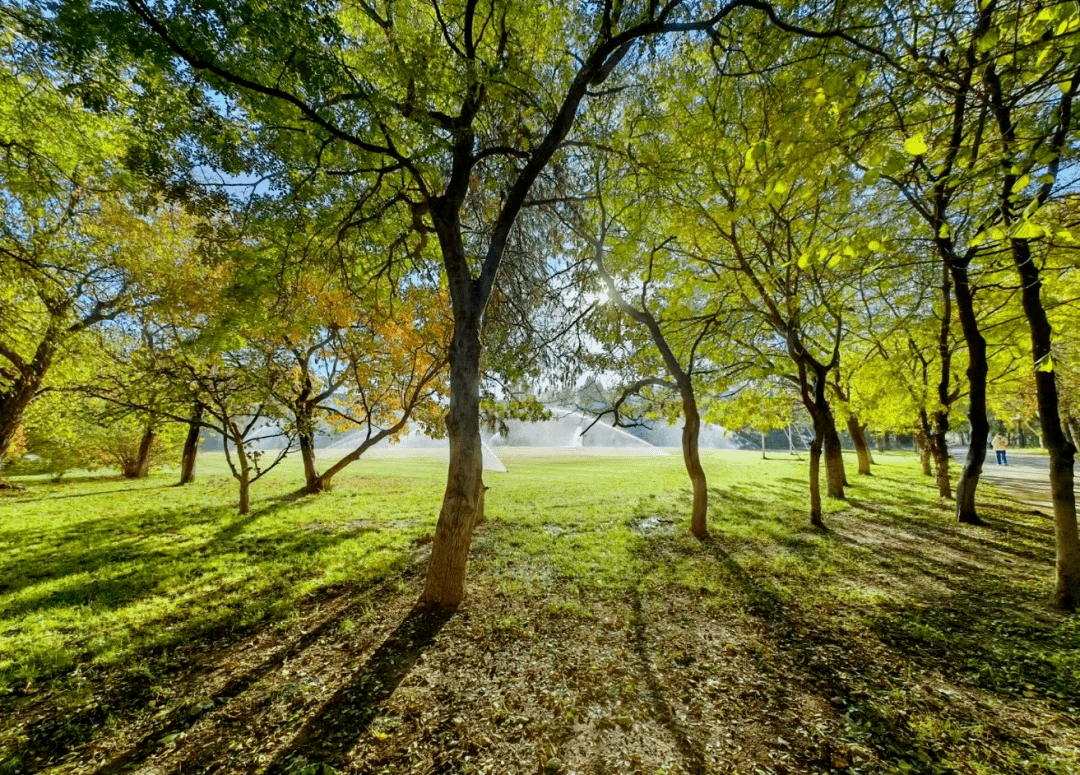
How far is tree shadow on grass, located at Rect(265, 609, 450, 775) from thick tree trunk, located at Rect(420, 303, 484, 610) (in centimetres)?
47

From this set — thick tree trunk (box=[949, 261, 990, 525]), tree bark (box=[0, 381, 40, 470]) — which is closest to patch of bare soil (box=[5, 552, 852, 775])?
thick tree trunk (box=[949, 261, 990, 525])

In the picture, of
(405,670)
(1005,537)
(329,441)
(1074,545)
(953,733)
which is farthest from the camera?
(329,441)

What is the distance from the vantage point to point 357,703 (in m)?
3.47

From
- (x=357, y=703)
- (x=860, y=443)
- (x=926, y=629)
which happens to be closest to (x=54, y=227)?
(x=357, y=703)

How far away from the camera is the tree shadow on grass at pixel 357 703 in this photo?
9.52 ft

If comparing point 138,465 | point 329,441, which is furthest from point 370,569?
point 329,441

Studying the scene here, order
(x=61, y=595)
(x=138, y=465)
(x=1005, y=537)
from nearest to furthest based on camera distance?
1. (x=61, y=595)
2. (x=1005, y=537)
3. (x=138, y=465)

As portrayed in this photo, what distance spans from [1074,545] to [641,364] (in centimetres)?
691

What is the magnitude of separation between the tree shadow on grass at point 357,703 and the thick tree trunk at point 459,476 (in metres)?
0.47

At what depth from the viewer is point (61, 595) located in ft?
18.6

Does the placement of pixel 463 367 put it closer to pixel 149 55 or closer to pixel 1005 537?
pixel 149 55

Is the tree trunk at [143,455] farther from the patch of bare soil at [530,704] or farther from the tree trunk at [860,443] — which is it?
the tree trunk at [860,443]

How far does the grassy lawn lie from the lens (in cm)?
296

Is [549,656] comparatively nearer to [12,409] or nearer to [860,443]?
[12,409]
